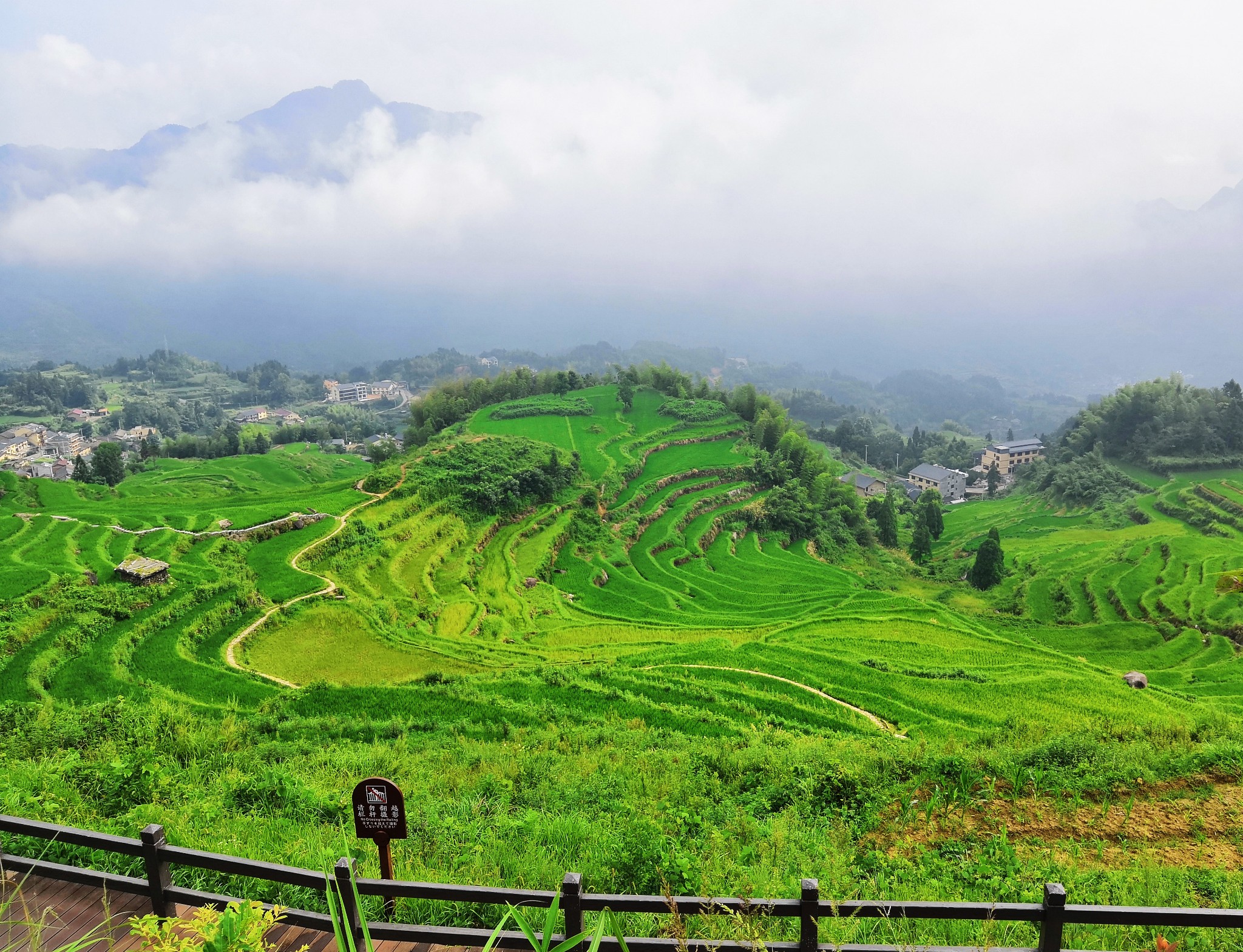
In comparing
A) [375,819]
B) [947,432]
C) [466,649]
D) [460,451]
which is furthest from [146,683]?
[947,432]

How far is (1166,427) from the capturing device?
64750 mm

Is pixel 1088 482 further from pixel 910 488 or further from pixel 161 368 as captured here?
pixel 161 368

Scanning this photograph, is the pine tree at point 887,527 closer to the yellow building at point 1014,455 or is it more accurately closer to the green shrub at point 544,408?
the green shrub at point 544,408

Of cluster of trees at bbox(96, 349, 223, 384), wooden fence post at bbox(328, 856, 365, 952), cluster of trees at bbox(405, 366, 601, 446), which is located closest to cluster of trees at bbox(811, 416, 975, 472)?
cluster of trees at bbox(405, 366, 601, 446)

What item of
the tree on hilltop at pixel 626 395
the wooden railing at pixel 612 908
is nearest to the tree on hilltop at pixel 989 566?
the tree on hilltop at pixel 626 395

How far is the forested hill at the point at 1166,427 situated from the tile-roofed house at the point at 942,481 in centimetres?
2001

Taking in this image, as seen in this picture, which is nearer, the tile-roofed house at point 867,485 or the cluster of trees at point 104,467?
the cluster of trees at point 104,467

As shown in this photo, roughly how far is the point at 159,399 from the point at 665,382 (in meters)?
111

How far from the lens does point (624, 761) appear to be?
10141 mm

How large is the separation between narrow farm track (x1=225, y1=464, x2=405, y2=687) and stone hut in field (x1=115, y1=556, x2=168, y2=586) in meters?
3.18

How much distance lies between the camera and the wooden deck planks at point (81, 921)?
4.68m

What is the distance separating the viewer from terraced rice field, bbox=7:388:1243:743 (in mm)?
14547

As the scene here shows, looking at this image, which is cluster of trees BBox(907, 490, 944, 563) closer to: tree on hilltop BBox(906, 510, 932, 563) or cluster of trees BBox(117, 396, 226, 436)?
tree on hilltop BBox(906, 510, 932, 563)

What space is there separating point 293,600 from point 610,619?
37.2ft
